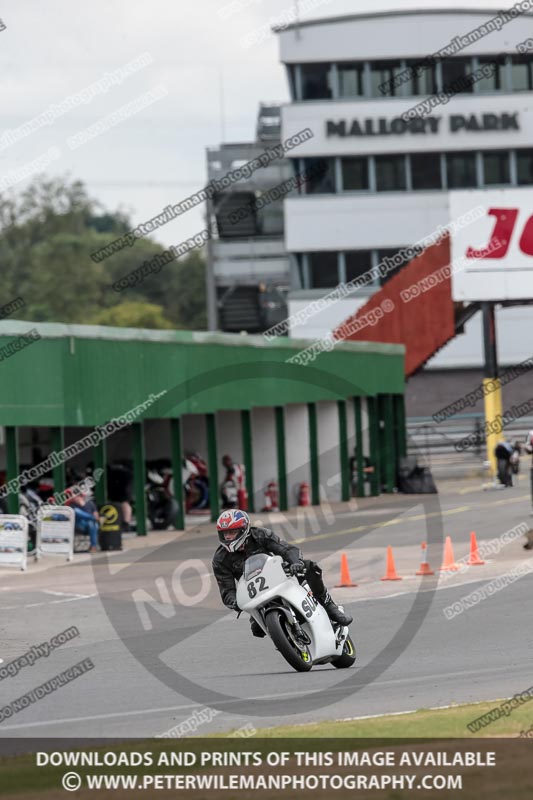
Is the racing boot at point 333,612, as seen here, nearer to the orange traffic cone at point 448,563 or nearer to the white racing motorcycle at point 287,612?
the white racing motorcycle at point 287,612

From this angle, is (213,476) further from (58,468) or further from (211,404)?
(58,468)

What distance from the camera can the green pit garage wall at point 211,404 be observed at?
3111 cm

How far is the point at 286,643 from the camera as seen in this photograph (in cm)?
1412

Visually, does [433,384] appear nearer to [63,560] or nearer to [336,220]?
[336,220]

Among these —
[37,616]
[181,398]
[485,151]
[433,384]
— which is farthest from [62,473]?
[485,151]

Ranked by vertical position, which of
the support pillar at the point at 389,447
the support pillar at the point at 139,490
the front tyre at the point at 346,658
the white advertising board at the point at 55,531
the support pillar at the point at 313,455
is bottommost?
the support pillar at the point at 389,447

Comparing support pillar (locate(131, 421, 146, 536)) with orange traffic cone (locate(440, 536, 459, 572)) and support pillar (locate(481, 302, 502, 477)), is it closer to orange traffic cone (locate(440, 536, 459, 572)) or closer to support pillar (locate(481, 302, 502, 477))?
orange traffic cone (locate(440, 536, 459, 572))

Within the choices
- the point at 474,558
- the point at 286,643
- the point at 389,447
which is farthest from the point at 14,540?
the point at 389,447

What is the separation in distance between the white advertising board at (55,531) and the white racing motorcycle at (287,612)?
14.9 meters

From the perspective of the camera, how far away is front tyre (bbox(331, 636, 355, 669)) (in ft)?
48.9

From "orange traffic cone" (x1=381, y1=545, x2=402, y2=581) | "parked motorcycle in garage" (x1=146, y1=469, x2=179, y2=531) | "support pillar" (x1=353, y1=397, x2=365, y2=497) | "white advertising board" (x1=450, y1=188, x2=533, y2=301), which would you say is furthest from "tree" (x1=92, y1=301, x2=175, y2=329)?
"orange traffic cone" (x1=381, y1=545, x2=402, y2=581)

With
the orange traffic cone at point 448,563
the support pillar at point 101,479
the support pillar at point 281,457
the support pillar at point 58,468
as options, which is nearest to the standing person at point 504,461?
the support pillar at point 281,457

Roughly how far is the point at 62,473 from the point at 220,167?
53797 millimetres

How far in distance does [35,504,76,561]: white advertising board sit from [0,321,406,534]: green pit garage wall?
628mm
